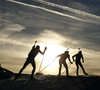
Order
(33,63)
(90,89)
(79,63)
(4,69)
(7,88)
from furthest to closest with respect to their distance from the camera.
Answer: (4,69) < (79,63) < (33,63) < (7,88) < (90,89)

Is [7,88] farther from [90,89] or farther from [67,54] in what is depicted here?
[67,54]

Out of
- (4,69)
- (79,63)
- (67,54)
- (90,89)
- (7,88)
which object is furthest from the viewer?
(4,69)

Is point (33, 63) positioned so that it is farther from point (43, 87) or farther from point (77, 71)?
point (77, 71)

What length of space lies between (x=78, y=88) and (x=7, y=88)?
3971 mm

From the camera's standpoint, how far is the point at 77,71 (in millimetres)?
19062

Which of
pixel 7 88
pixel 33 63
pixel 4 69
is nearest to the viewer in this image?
pixel 7 88

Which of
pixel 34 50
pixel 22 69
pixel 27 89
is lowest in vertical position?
pixel 27 89

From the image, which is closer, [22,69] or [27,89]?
[27,89]

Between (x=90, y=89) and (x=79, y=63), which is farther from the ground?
(x=79, y=63)

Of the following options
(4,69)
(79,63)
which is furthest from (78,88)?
(4,69)

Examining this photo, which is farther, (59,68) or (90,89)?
(59,68)

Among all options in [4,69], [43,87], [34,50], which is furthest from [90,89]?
[4,69]

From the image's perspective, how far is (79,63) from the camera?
1898 cm

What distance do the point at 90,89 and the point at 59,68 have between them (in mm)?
7086
